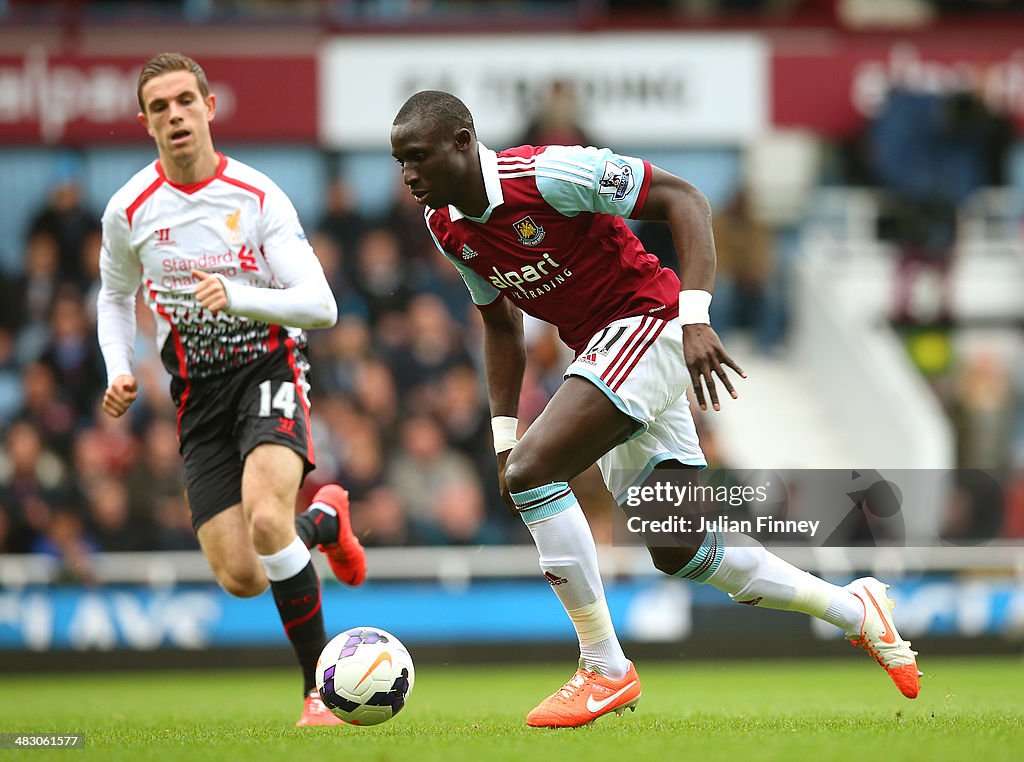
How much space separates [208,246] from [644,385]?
6.55ft

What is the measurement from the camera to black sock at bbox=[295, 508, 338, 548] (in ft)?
22.9

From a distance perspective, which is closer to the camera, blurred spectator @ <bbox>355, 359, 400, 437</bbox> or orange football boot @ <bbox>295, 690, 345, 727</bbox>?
orange football boot @ <bbox>295, 690, 345, 727</bbox>

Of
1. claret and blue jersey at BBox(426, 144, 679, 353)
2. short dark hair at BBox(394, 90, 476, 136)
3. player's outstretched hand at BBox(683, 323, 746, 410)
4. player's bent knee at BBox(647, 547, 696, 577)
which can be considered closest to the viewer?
player's outstretched hand at BBox(683, 323, 746, 410)

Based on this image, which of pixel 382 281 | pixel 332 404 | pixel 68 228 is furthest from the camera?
pixel 68 228

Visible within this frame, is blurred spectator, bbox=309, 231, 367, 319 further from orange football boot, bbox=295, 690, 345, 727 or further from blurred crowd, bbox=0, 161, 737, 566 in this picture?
orange football boot, bbox=295, 690, 345, 727

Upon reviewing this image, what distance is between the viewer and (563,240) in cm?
592

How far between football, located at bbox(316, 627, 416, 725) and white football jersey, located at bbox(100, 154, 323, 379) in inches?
57.3

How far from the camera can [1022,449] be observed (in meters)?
16.1

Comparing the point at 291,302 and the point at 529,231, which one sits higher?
the point at 529,231

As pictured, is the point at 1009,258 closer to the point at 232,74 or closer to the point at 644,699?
the point at 232,74

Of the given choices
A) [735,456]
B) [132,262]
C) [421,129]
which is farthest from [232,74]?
[421,129]

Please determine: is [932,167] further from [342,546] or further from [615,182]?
[615,182]

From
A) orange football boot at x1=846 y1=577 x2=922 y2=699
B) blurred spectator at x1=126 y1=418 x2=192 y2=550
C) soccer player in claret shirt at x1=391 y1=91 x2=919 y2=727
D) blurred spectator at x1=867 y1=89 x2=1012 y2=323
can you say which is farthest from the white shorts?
blurred spectator at x1=867 y1=89 x2=1012 y2=323

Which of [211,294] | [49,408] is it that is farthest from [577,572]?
[49,408]
